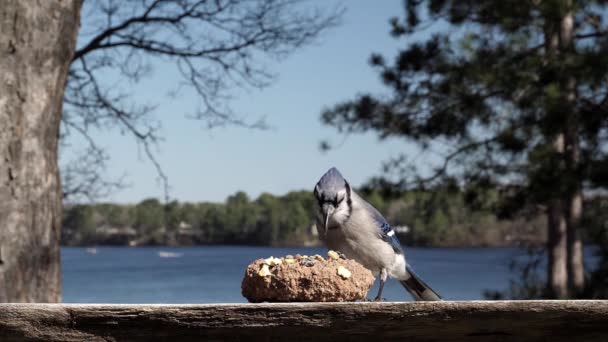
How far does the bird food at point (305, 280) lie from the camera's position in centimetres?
200

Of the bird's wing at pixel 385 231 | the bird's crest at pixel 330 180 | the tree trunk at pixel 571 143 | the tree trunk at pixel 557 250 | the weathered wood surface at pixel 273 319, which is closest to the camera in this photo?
the weathered wood surface at pixel 273 319

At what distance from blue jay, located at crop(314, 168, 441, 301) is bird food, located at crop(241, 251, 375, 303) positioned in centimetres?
31

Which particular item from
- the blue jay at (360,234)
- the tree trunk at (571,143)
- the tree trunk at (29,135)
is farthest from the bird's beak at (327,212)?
the tree trunk at (571,143)

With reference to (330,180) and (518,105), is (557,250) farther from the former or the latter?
(330,180)

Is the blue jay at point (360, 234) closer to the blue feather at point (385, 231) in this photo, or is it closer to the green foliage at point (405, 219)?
the blue feather at point (385, 231)

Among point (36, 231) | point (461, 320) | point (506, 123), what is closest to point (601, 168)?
point (506, 123)

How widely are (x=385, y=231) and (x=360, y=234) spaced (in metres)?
0.12

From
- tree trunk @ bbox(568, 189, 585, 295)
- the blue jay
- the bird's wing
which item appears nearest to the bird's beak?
the blue jay

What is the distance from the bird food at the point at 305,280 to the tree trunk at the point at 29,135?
2894 millimetres

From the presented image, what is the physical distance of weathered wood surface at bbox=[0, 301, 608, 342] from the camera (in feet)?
6.38

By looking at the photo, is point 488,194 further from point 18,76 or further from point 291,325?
point 291,325

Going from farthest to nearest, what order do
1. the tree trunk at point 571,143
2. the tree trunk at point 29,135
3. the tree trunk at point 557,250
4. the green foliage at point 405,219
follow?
1. the tree trunk at point 557,250
2. the green foliage at point 405,219
3. the tree trunk at point 571,143
4. the tree trunk at point 29,135

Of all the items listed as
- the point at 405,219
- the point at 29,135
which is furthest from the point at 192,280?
the point at 29,135

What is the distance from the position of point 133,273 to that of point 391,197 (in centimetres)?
3429
